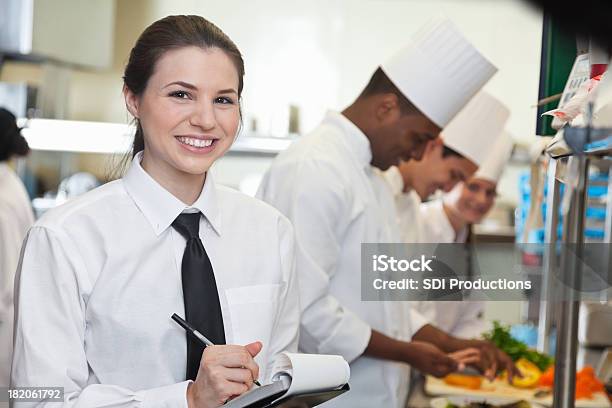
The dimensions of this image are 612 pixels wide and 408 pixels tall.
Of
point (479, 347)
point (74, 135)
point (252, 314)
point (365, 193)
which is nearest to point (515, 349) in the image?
point (479, 347)

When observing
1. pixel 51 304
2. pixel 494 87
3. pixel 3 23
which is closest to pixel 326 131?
pixel 51 304

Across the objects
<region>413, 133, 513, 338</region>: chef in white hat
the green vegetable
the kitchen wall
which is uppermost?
the kitchen wall

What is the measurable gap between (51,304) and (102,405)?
0.14m

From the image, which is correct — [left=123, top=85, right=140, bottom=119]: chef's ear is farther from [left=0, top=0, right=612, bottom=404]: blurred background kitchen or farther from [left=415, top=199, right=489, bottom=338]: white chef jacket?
[left=0, top=0, right=612, bottom=404]: blurred background kitchen

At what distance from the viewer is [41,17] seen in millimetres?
3887

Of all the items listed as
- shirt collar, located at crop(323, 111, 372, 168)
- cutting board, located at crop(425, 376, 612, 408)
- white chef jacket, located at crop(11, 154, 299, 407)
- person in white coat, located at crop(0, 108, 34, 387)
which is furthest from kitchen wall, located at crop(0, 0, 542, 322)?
white chef jacket, located at crop(11, 154, 299, 407)

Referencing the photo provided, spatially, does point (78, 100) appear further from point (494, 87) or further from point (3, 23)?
point (494, 87)

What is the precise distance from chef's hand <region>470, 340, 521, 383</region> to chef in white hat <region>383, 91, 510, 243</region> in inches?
14.4

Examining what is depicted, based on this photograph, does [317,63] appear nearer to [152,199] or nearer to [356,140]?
[356,140]

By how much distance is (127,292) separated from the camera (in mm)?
1174

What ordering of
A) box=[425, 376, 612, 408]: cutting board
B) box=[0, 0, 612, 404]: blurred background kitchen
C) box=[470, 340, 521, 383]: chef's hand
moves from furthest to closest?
box=[0, 0, 612, 404]: blurred background kitchen
box=[470, 340, 521, 383]: chef's hand
box=[425, 376, 612, 408]: cutting board

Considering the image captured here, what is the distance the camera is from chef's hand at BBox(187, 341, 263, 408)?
106 centimetres

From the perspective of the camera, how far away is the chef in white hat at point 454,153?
2496 millimetres

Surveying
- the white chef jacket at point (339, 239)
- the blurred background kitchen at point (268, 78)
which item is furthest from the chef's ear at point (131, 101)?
the blurred background kitchen at point (268, 78)
